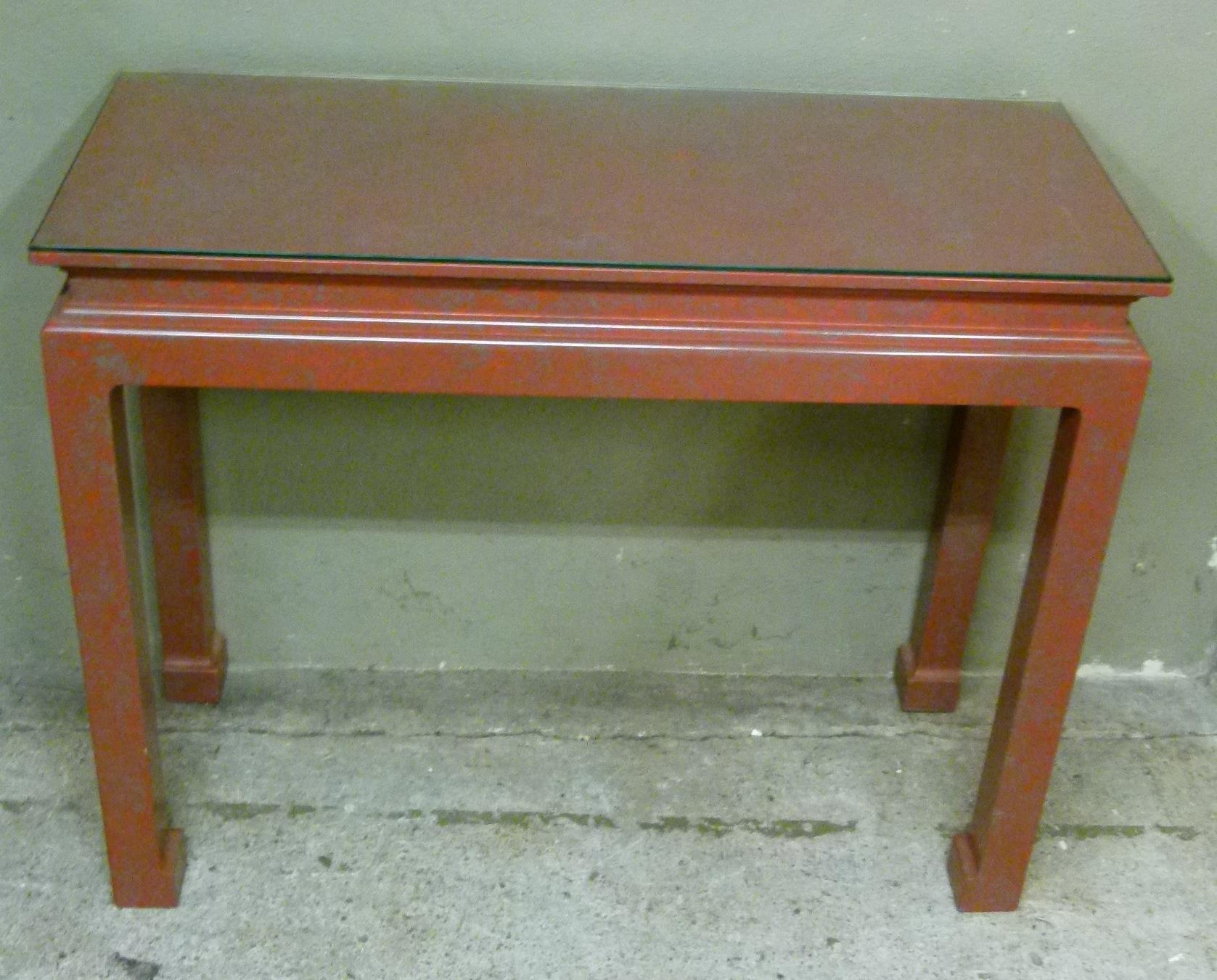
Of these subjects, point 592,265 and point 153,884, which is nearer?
point 592,265

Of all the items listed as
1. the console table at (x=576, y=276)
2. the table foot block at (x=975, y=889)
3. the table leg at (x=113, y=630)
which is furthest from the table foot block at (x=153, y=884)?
the table foot block at (x=975, y=889)

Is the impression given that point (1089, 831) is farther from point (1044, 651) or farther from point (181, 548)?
point (181, 548)

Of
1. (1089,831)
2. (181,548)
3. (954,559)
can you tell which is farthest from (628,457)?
(1089,831)

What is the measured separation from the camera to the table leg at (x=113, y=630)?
48.8 inches

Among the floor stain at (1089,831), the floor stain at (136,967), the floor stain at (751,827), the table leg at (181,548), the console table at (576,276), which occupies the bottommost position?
the floor stain at (136,967)

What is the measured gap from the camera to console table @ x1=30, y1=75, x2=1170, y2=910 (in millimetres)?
1183

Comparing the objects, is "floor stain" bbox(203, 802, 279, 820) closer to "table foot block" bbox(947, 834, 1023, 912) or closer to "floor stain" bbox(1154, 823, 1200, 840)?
"table foot block" bbox(947, 834, 1023, 912)

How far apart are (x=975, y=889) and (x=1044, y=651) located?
1.10 feet

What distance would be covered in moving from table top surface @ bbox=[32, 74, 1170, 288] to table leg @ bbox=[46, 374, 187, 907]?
0.16 meters

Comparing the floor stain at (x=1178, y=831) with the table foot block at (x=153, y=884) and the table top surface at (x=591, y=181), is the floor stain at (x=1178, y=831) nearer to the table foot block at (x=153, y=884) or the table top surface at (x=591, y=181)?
the table top surface at (x=591, y=181)

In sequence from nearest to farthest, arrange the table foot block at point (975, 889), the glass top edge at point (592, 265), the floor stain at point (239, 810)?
the glass top edge at point (592, 265) → the table foot block at point (975, 889) → the floor stain at point (239, 810)

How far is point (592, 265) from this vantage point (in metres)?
1.16

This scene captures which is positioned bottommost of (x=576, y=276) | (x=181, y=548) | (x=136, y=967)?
(x=136, y=967)

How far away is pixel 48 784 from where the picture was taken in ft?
5.66
